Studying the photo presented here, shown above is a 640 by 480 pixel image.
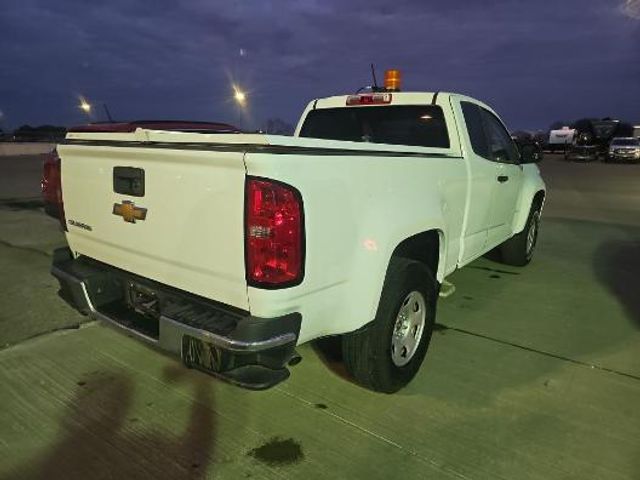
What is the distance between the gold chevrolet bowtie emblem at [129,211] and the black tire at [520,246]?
176 inches

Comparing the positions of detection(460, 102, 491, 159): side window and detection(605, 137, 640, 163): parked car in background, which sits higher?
detection(460, 102, 491, 159): side window

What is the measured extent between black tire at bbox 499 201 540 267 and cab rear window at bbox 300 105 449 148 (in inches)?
90.4

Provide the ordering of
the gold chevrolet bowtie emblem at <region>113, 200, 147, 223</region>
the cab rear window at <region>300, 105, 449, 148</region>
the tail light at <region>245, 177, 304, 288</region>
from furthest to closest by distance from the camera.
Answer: the cab rear window at <region>300, 105, 449, 148</region> → the gold chevrolet bowtie emblem at <region>113, 200, 147, 223</region> → the tail light at <region>245, 177, 304, 288</region>

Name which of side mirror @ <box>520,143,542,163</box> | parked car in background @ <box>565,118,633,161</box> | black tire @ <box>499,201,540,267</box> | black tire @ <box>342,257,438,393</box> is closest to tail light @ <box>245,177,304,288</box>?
black tire @ <box>342,257,438,393</box>

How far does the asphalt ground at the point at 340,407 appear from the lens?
8.21 ft

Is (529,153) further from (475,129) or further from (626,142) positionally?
(626,142)

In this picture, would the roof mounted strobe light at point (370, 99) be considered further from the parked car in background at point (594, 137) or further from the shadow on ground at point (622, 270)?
the parked car in background at point (594, 137)

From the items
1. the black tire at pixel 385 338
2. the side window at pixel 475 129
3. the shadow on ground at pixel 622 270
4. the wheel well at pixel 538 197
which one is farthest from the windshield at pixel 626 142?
the black tire at pixel 385 338

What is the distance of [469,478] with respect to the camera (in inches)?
94.7

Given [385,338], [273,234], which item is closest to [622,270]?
[385,338]

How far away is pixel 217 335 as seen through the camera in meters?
2.22

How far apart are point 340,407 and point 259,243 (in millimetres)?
1334

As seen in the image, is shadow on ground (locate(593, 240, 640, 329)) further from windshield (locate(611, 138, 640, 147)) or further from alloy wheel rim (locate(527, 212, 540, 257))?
windshield (locate(611, 138, 640, 147))

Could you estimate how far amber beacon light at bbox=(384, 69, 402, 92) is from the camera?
4688mm
